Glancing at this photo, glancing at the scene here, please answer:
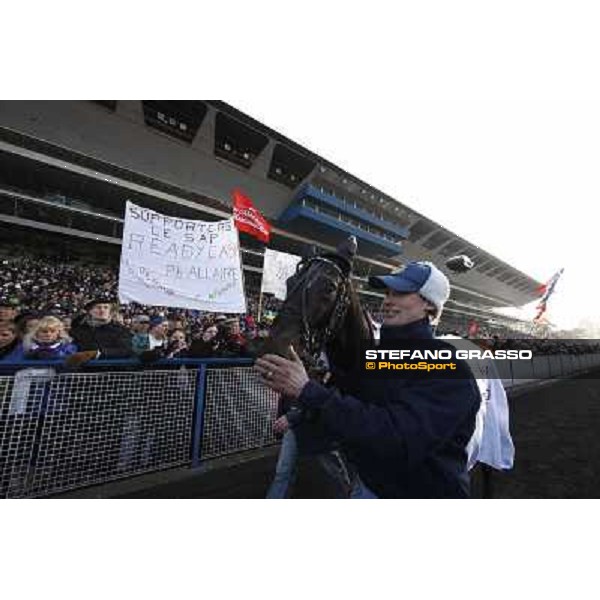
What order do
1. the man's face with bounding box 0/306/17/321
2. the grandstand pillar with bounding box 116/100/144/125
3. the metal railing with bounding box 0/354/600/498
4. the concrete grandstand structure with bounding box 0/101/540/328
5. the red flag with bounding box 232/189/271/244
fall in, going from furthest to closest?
the grandstand pillar with bounding box 116/100/144/125
the concrete grandstand structure with bounding box 0/101/540/328
the red flag with bounding box 232/189/271/244
the man's face with bounding box 0/306/17/321
the metal railing with bounding box 0/354/600/498

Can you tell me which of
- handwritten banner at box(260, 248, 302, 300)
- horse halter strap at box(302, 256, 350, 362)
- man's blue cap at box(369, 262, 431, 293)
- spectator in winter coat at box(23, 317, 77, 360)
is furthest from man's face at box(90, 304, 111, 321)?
man's blue cap at box(369, 262, 431, 293)

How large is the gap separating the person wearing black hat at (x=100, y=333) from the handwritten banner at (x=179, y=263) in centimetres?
51

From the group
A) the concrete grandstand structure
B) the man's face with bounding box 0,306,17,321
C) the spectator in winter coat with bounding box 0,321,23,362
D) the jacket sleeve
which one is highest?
the concrete grandstand structure

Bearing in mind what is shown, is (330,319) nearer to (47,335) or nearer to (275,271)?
(47,335)

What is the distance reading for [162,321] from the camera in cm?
500

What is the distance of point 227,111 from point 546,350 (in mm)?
22043

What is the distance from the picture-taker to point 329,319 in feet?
5.77

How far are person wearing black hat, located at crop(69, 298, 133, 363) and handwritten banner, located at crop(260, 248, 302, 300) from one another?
8.66 feet

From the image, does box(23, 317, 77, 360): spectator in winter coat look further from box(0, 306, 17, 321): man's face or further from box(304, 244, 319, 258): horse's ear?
box(304, 244, 319, 258): horse's ear

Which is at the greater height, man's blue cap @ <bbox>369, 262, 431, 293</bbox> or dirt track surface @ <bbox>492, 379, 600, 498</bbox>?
man's blue cap @ <bbox>369, 262, 431, 293</bbox>

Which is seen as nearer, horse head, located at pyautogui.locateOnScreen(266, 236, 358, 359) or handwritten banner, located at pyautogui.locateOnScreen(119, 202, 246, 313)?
horse head, located at pyautogui.locateOnScreen(266, 236, 358, 359)

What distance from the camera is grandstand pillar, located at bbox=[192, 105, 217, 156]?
22.6m

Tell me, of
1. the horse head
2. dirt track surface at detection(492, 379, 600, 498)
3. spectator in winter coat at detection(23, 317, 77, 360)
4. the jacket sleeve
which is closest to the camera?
the jacket sleeve

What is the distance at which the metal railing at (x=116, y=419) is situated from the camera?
286 centimetres
